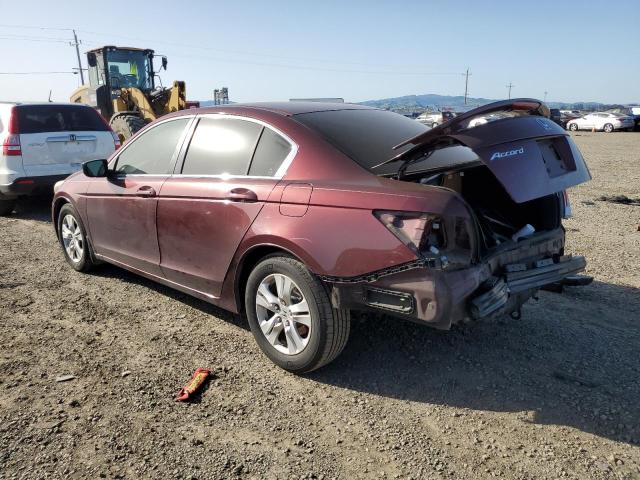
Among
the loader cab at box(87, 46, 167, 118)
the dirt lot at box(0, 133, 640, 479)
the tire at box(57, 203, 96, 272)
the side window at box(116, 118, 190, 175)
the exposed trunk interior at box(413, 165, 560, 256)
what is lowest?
the dirt lot at box(0, 133, 640, 479)

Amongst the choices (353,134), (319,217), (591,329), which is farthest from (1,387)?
(591,329)

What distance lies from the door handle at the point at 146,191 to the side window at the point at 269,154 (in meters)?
1.04

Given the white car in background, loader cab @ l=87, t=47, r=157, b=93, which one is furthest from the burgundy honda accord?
the white car in background

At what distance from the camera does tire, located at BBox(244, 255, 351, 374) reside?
307 cm

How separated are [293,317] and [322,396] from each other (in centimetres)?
51

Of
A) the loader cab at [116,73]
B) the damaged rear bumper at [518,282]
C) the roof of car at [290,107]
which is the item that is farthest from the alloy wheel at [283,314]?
the loader cab at [116,73]

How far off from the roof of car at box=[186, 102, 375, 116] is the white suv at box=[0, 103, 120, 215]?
4916 millimetres

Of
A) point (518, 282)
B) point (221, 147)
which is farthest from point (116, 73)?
point (518, 282)

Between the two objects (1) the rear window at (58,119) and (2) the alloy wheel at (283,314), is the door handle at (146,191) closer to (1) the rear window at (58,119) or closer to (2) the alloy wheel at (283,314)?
(2) the alloy wheel at (283,314)

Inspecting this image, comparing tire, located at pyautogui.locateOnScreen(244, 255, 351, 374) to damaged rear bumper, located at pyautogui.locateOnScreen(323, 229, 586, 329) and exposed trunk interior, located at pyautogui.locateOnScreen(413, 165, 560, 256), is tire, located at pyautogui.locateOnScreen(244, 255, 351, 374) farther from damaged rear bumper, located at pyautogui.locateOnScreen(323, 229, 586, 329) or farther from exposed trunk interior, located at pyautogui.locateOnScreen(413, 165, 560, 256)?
exposed trunk interior, located at pyautogui.locateOnScreen(413, 165, 560, 256)

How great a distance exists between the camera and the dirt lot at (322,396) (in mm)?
2559

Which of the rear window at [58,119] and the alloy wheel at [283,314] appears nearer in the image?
the alloy wheel at [283,314]

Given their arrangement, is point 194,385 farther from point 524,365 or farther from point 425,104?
point 425,104

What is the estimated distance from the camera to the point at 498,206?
3.80m
